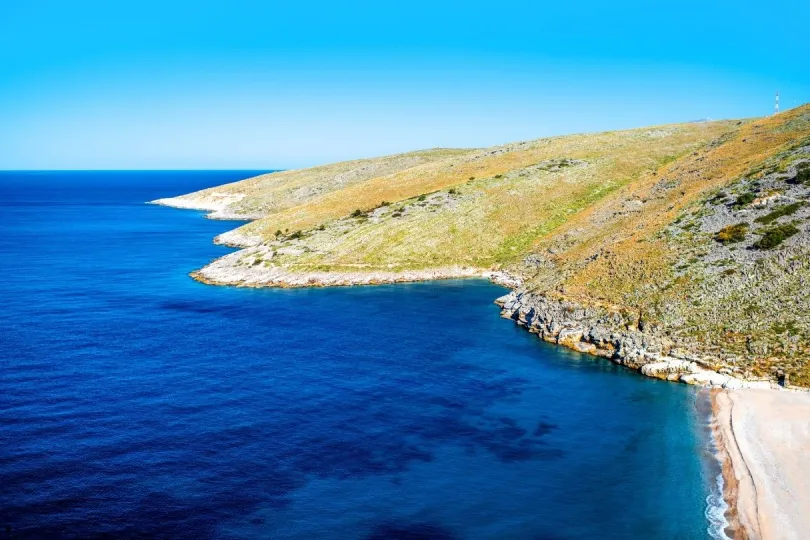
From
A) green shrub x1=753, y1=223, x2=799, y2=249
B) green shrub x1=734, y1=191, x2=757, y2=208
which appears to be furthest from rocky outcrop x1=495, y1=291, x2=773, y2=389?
green shrub x1=734, y1=191, x2=757, y2=208

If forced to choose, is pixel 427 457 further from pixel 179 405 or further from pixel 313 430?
pixel 179 405

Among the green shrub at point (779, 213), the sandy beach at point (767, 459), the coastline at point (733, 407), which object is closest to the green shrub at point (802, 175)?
the green shrub at point (779, 213)

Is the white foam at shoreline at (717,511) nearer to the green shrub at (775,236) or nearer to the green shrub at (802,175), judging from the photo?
the green shrub at (775,236)

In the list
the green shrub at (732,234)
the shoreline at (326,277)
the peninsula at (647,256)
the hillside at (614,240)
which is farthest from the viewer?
the shoreline at (326,277)

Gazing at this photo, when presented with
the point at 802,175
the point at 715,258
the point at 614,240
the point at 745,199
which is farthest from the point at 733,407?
the point at 802,175

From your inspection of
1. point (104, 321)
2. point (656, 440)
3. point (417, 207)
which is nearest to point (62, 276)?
point (104, 321)

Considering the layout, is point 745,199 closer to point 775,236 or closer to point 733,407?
point 775,236
